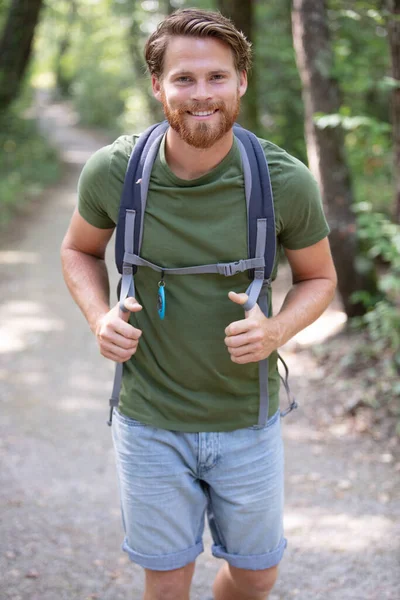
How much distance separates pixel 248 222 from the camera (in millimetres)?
2219

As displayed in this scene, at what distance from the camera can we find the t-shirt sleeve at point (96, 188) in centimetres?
233

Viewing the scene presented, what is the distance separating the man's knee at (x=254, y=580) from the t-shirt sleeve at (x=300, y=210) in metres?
1.21

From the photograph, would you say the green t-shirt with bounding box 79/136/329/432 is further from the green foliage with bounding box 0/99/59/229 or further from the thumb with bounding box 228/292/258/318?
the green foliage with bounding box 0/99/59/229

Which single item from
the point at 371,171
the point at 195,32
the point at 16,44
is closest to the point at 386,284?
the point at 195,32

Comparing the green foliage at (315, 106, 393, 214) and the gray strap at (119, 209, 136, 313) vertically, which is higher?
the green foliage at (315, 106, 393, 214)

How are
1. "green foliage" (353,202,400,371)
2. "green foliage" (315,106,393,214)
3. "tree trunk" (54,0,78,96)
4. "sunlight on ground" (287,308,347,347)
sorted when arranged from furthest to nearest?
Answer: "tree trunk" (54,0,78,96), "green foliage" (315,106,393,214), "sunlight on ground" (287,308,347,347), "green foliage" (353,202,400,371)

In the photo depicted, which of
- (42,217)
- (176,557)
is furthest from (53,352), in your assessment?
(42,217)

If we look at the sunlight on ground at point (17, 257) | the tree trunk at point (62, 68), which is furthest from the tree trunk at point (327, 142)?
the tree trunk at point (62, 68)

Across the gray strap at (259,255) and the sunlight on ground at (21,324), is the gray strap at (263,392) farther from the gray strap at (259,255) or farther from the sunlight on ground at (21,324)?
the sunlight on ground at (21,324)

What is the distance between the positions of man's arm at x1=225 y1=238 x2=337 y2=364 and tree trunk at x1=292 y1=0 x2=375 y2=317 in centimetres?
424

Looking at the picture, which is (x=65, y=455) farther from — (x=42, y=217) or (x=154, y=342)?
(x=42, y=217)

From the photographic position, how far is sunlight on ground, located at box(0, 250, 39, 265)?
10758 millimetres

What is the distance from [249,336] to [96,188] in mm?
753

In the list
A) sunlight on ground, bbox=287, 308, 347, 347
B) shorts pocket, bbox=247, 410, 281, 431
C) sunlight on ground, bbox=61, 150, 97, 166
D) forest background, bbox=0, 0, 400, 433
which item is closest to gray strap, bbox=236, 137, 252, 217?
forest background, bbox=0, 0, 400, 433
